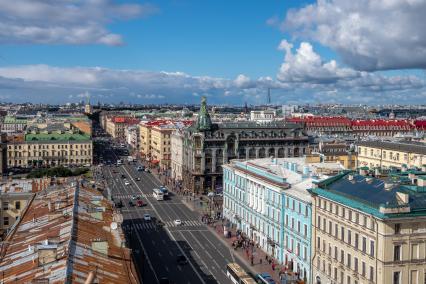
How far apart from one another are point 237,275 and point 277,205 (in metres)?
16.3

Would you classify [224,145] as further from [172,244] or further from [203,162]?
[172,244]

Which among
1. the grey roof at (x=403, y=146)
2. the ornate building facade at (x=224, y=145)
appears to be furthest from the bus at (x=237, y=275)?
the ornate building facade at (x=224, y=145)

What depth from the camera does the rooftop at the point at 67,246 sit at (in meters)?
39.9

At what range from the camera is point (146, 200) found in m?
124

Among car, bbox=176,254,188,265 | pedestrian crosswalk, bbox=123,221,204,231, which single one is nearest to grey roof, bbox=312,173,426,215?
car, bbox=176,254,188,265

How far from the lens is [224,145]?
134m

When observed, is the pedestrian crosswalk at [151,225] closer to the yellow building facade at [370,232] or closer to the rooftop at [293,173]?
the rooftop at [293,173]

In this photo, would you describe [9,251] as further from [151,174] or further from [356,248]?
[151,174]

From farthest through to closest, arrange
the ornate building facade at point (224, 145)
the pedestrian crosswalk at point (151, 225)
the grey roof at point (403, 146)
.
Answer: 1. the ornate building facade at point (224, 145)
2. the grey roof at point (403, 146)
3. the pedestrian crosswalk at point (151, 225)

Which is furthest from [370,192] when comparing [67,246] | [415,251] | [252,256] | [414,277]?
[67,246]

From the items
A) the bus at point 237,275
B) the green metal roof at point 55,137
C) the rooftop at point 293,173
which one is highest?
the rooftop at point 293,173

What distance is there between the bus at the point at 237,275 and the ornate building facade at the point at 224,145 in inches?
2633

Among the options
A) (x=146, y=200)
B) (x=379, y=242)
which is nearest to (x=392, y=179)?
(x=379, y=242)

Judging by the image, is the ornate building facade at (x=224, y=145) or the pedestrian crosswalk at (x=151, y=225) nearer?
the pedestrian crosswalk at (x=151, y=225)
